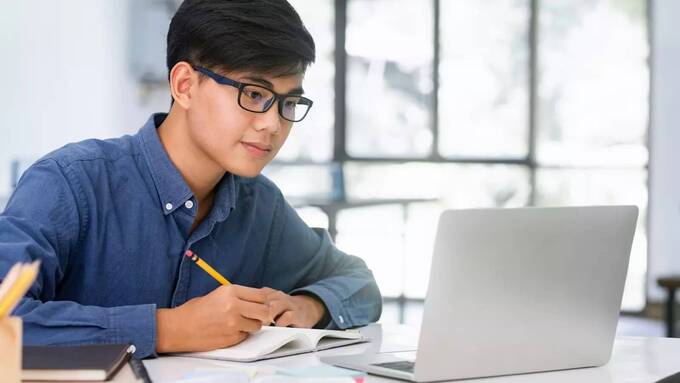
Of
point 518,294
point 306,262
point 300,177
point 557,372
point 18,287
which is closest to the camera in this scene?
point 18,287

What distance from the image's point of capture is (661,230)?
652cm

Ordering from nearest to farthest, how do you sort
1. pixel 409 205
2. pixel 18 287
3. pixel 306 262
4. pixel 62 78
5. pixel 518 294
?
pixel 18 287 → pixel 518 294 → pixel 306 262 → pixel 62 78 → pixel 409 205

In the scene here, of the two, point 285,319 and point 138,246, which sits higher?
point 138,246

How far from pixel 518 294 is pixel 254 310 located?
0.38 meters

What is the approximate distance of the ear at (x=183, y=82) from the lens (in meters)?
1.65

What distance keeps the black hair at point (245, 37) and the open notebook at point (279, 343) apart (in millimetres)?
396

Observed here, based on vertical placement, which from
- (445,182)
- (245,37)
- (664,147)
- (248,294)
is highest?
(245,37)

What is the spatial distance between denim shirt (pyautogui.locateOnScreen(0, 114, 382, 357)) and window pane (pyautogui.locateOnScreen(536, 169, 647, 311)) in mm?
4854

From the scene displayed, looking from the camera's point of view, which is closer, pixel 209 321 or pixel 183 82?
pixel 209 321

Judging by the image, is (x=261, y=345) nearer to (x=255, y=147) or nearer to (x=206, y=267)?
(x=206, y=267)

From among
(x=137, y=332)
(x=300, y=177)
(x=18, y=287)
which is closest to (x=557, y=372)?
(x=137, y=332)

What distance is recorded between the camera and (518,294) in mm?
1297

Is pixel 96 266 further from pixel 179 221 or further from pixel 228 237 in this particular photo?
pixel 228 237

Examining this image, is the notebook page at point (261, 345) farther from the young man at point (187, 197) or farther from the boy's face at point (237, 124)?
the boy's face at point (237, 124)
